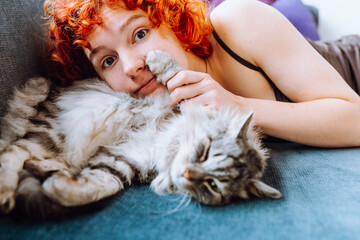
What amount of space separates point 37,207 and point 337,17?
2613 mm

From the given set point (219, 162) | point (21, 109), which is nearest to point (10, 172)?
point (21, 109)

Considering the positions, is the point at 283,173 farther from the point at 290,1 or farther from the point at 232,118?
the point at 290,1

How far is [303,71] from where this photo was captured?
3.49 feet

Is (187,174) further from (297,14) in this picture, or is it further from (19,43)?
(297,14)

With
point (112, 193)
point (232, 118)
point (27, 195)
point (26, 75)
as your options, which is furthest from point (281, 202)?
point (26, 75)

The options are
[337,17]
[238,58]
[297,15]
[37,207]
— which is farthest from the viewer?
[337,17]

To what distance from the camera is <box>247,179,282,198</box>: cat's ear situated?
2.55 feet

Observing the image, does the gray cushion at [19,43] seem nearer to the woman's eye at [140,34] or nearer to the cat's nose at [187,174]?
the woman's eye at [140,34]

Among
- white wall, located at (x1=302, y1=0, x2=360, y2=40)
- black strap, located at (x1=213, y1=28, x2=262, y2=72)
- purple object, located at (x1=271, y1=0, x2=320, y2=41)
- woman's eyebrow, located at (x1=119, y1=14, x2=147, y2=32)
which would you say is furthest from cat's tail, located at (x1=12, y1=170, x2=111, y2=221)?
white wall, located at (x1=302, y1=0, x2=360, y2=40)

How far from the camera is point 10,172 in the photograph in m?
0.74

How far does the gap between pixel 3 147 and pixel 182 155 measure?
0.58 m

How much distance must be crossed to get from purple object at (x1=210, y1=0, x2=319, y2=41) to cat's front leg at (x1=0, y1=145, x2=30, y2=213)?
59.3 inches

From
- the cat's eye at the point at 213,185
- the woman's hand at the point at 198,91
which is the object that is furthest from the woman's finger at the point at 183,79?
the cat's eye at the point at 213,185

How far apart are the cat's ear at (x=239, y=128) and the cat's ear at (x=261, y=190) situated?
6.1 inches
